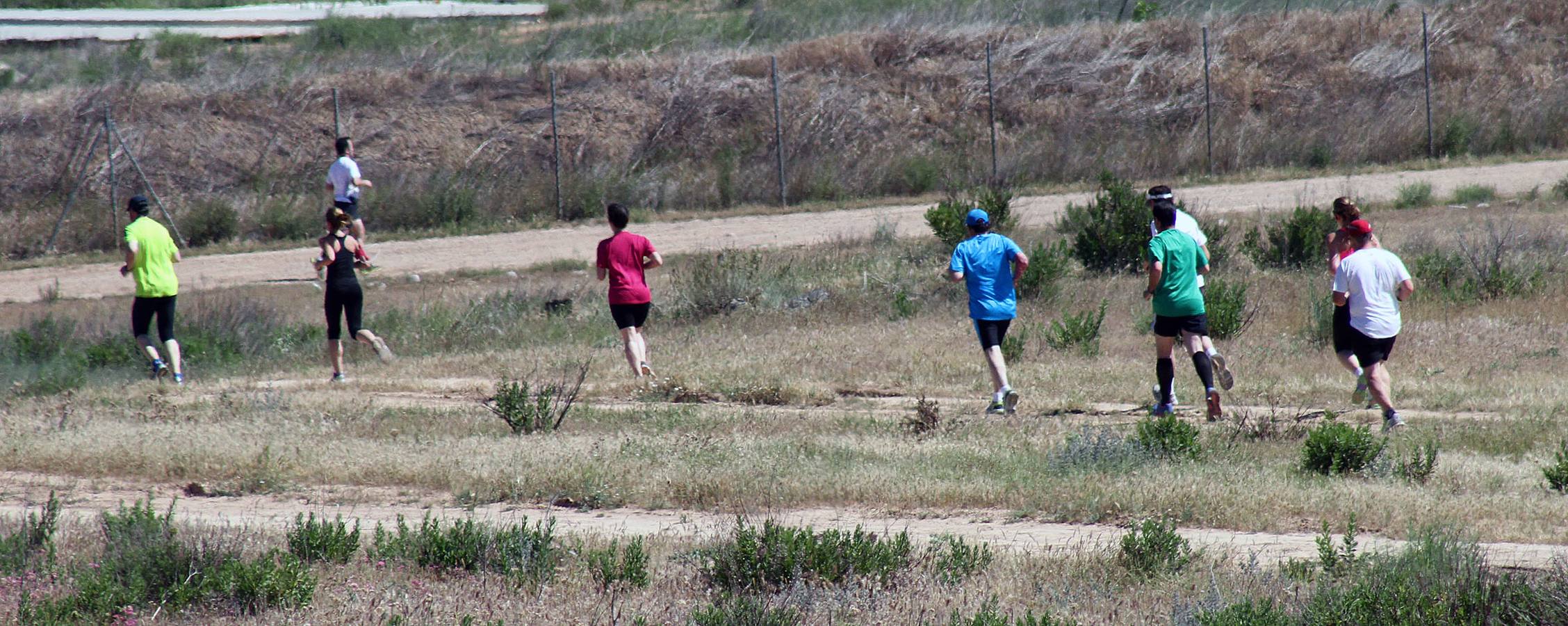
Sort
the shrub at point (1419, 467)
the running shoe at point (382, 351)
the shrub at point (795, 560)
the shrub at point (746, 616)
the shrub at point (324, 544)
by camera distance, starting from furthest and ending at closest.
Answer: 1. the running shoe at point (382, 351)
2. the shrub at point (1419, 467)
3. the shrub at point (324, 544)
4. the shrub at point (795, 560)
5. the shrub at point (746, 616)

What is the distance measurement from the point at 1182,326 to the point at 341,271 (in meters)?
7.26

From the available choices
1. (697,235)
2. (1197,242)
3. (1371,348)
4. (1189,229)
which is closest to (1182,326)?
(1197,242)

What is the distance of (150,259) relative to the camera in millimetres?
12336

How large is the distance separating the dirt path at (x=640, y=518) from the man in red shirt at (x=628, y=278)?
3752 millimetres

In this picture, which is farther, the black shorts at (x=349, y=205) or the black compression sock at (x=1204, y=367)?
the black shorts at (x=349, y=205)

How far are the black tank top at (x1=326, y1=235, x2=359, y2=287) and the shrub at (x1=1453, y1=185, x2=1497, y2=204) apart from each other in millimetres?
15281

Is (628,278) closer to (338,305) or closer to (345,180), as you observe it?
(338,305)

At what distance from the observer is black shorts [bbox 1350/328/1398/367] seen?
9.02 meters

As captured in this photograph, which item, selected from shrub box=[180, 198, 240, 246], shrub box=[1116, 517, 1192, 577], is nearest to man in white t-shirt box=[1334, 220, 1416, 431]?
shrub box=[1116, 517, 1192, 577]

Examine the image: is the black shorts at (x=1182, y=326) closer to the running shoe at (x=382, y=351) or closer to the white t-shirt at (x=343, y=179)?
the running shoe at (x=382, y=351)

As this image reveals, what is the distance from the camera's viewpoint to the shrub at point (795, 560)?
19.9ft

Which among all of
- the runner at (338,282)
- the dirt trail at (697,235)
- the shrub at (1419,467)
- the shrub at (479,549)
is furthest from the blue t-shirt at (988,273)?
→ the dirt trail at (697,235)

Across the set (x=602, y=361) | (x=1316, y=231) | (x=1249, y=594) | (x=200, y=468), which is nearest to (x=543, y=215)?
(x=602, y=361)

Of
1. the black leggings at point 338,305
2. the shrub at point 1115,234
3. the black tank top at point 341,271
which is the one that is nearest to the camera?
the black tank top at point 341,271
